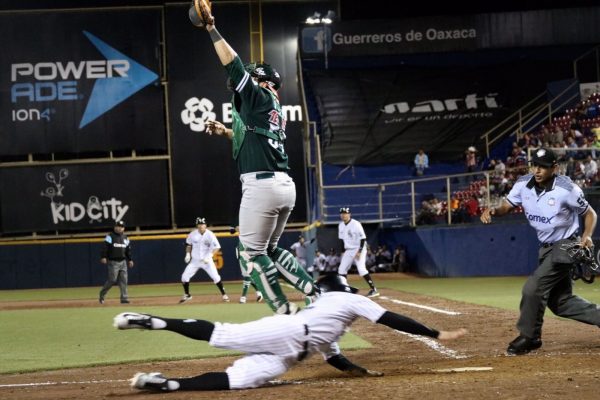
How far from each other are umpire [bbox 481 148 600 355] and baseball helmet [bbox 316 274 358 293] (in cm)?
234

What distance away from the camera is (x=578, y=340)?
9844mm

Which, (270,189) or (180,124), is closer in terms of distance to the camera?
(270,189)

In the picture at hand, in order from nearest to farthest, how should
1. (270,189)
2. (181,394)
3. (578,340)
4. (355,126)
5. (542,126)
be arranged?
(181,394), (270,189), (578,340), (542,126), (355,126)

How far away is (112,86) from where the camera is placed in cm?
3550

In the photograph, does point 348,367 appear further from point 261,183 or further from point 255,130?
point 255,130

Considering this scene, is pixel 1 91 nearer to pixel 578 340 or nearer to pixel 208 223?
pixel 208 223

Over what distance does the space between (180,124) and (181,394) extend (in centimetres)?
2935

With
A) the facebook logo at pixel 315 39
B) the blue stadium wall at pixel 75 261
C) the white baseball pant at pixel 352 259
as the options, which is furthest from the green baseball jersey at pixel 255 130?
the facebook logo at pixel 315 39

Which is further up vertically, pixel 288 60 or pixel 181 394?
pixel 288 60

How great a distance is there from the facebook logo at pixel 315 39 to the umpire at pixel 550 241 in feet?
89.3

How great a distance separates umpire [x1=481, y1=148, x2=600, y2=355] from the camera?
8.84m

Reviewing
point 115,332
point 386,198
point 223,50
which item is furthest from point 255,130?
point 386,198

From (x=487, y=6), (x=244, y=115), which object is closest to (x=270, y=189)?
(x=244, y=115)

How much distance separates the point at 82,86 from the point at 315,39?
9.45 meters
